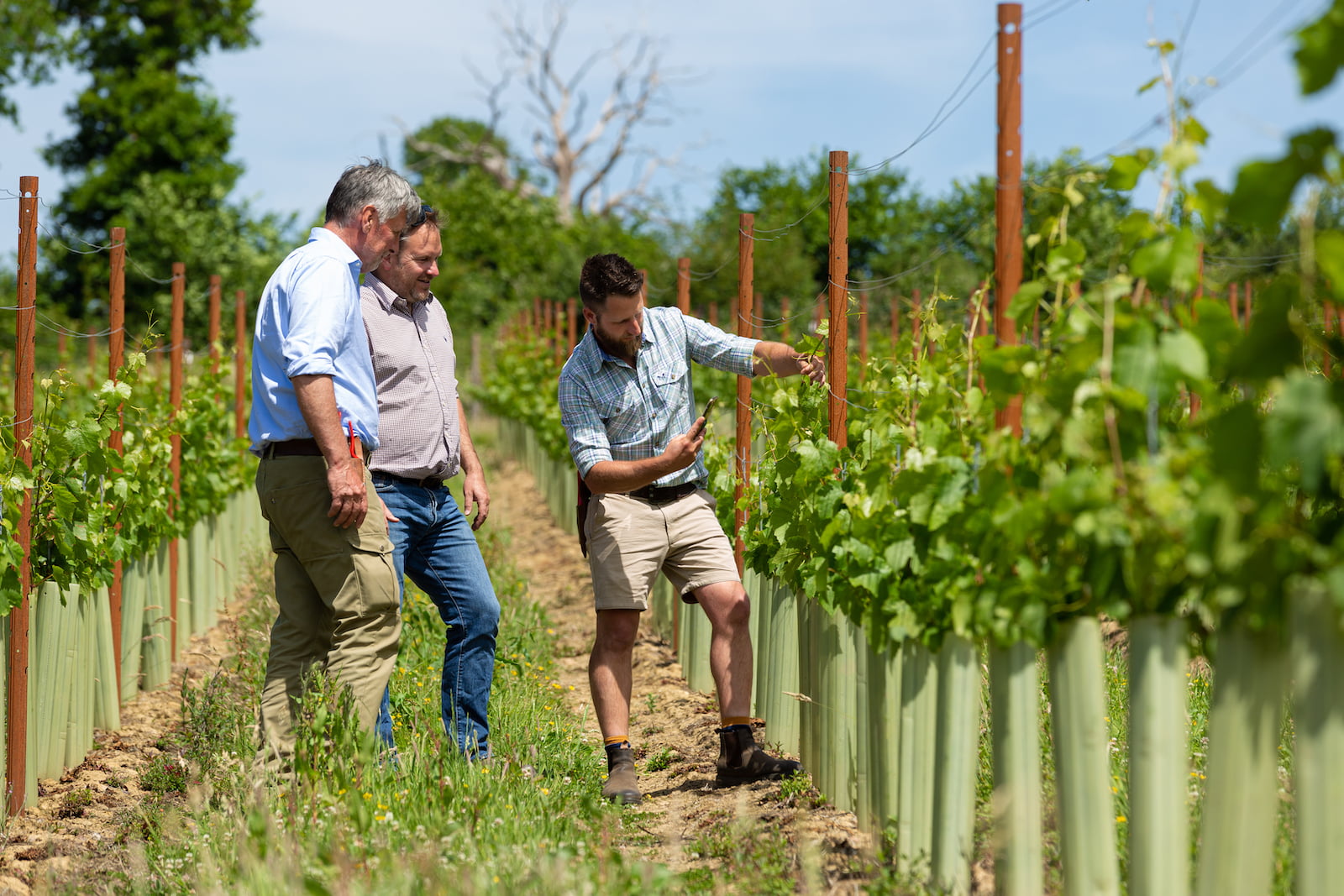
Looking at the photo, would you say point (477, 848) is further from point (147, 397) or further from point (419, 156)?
point (419, 156)

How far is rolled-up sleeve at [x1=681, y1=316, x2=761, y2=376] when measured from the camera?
14.1 feet

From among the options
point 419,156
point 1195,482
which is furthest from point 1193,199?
point 419,156

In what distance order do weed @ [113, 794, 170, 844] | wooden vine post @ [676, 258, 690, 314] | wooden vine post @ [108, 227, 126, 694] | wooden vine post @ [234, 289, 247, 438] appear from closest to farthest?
weed @ [113, 794, 170, 844] → wooden vine post @ [108, 227, 126, 694] → wooden vine post @ [676, 258, 690, 314] → wooden vine post @ [234, 289, 247, 438]

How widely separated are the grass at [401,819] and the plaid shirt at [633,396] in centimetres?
104

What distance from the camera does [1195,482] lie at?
84.7 inches

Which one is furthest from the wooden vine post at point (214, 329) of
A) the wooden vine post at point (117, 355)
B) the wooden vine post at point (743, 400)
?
the wooden vine post at point (743, 400)

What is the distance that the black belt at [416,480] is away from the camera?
13.5 feet

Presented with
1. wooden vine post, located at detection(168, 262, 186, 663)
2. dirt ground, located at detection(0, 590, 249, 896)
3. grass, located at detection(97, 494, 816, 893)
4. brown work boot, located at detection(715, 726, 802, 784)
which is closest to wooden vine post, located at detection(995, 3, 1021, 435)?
grass, located at detection(97, 494, 816, 893)

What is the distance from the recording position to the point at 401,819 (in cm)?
331

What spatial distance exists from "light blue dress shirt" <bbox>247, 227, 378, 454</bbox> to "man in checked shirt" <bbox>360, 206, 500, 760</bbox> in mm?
312

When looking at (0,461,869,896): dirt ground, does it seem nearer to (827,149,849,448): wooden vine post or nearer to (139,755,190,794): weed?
(139,755,190,794): weed

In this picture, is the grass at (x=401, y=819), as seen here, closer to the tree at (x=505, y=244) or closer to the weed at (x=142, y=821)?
the weed at (x=142, y=821)

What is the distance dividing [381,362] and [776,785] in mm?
1866

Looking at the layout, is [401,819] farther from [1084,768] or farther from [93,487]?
[93,487]
